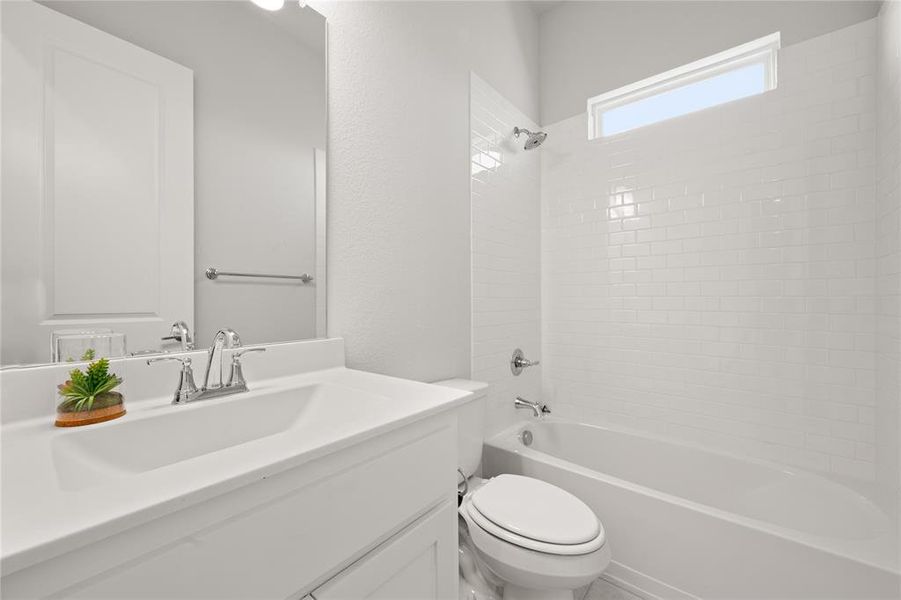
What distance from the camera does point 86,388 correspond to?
70 centimetres

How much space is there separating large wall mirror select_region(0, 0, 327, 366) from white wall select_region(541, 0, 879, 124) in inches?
66.5

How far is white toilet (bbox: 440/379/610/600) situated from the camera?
108 cm

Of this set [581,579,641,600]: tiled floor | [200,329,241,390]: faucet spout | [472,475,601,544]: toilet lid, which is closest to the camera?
[200,329,241,390]: faucet spout

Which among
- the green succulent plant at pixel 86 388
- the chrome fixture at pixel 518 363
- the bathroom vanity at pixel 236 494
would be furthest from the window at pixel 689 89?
the green succulent plant at pixel 86 388

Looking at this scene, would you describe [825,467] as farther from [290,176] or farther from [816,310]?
[290,176]

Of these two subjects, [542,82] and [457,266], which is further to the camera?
[542,82]

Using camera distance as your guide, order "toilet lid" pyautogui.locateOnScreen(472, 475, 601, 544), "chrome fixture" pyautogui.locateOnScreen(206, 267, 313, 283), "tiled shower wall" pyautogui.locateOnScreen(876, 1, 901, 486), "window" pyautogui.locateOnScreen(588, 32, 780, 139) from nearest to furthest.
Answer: "chrome fixture" pyautogui.locateOnScreen(206, 267, 313, 283)
"toilet lid" pyautogui.locateOnScreen(472, 475, 601, 544)
"tiled shower wall" pyautogui.locateOnScreen(876, 1, 901, 486)
"window" pyautogui.locateOnScreen(588, 32, 780, 139)

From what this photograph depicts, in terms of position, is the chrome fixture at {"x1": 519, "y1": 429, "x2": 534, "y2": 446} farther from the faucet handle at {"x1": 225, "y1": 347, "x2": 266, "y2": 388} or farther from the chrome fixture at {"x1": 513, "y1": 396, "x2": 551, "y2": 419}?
the faucet handle at {"x1": 225, "y1": 347, "x2": 266, "y2": 388}

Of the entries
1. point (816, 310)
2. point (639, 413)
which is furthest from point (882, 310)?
point (639, 413)

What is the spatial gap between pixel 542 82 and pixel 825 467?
254 cm

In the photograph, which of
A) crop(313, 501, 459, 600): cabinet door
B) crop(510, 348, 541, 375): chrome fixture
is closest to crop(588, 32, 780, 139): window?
crop(510, 348, 541, 375): chrome fixture

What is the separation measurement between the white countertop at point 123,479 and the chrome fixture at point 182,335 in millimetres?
150

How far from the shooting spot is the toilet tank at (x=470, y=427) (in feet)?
5.06

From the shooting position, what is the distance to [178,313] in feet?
3.12
